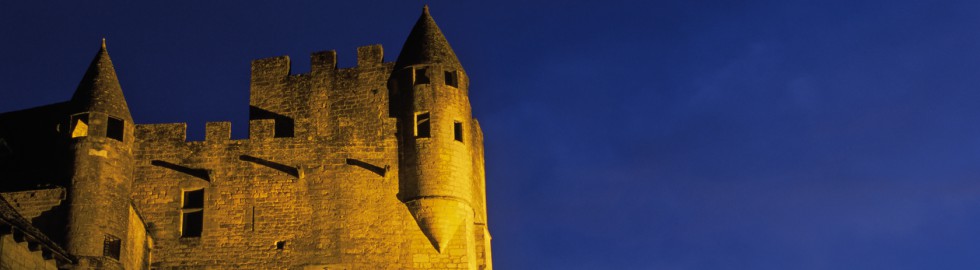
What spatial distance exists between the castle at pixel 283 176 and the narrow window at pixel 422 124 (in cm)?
3

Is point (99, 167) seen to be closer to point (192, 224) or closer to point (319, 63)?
point (192, 224)

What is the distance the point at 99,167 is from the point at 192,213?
2.44 meters

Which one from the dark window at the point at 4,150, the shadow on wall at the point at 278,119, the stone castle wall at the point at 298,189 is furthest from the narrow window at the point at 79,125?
the shadow on wall at the point at 278,119

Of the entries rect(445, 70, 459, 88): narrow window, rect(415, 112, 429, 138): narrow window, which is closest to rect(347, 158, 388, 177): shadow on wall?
rect(415, 112, 429, 138): narrow window

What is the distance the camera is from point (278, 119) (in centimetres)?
3086

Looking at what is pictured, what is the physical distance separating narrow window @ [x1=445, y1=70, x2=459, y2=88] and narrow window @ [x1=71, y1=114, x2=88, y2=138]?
819 cm

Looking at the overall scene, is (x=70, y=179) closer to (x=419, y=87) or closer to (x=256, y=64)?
(x=256, y=64)

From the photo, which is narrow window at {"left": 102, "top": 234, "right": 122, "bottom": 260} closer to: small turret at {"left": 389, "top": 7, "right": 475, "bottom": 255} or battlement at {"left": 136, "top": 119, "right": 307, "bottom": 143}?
battlement at {"left": 136, "top": 119, "right": 307, "bottom": 143}

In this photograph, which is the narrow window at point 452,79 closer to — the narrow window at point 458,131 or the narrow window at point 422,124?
the narrow window at point 458,131

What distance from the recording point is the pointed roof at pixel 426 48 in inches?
1200

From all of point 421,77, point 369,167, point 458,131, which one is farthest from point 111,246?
point 458,131

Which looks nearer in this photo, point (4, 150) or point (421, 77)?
point (4, 150)

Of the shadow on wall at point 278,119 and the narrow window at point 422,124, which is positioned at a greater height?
the shadow on wall at point 278,119

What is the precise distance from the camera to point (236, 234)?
94.9ft
